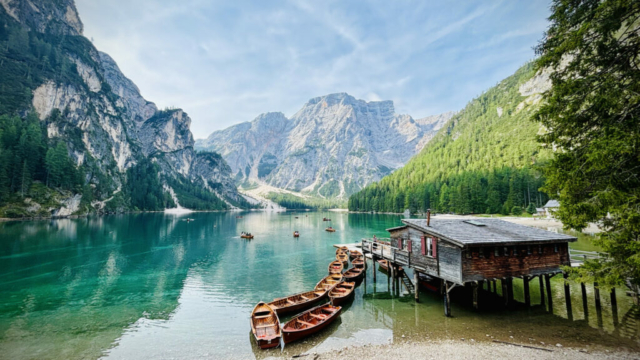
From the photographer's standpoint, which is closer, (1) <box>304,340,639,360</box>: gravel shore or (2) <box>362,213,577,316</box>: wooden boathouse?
(1) <box>304,340,639,360</box>: gravel shore

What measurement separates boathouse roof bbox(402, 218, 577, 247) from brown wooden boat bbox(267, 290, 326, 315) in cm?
1217

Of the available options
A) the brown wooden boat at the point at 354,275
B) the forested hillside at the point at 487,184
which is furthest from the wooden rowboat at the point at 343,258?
the forested hillside at the point at 487,184

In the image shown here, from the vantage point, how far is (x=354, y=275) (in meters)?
37.1

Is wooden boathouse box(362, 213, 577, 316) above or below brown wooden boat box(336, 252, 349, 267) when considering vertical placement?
above

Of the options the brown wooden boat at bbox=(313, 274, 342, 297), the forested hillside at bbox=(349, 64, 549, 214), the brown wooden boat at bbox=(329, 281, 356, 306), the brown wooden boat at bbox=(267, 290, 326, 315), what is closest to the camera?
the brown wooden boat at bbox=(267, 290, 326, 315)

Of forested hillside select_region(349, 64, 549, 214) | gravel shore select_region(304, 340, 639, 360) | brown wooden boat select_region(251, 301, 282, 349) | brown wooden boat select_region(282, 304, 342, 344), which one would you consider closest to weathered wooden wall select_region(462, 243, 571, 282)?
gravel shore select_region(304, 340, 639, 360)

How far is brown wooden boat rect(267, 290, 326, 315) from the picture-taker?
25.9 meters

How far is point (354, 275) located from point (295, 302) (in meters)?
12.1

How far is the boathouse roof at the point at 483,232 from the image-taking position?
23750 mm

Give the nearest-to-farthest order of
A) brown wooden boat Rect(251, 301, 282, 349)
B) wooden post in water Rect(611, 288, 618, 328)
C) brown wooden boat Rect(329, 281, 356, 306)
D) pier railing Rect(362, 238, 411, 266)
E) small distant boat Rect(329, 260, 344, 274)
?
brown wooden boat Rect(251, 301, 282, 349) < wooden post in water Rect(611, 288, 618, 328) < brown wooden boat Rect(329, 281, 356, 306) < pier railing Rect(362, 238, 411, 266) < small distant boat Rect(329, 260, 344, 274)

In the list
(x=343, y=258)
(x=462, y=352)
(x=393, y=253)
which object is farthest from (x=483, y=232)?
(x=343, y=258)

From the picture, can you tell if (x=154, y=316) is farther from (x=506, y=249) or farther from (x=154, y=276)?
(x=506, y=249)

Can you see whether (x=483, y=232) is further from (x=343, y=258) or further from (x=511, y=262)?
(x=343, y=258)

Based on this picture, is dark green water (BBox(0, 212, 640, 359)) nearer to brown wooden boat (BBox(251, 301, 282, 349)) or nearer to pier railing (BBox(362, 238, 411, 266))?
brown wooden boat (BBox(251, 301, 282, 349))
